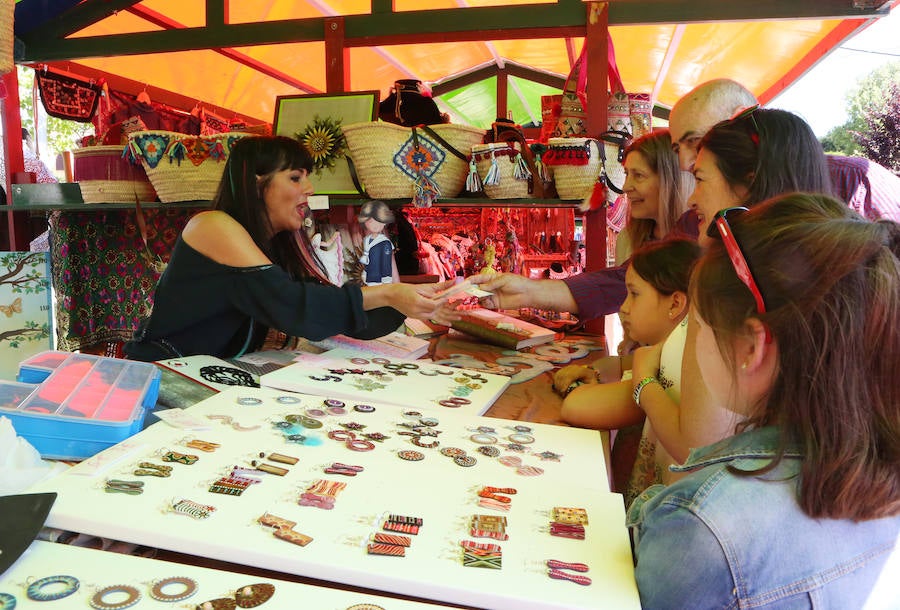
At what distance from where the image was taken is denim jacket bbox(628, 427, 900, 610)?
0.73m

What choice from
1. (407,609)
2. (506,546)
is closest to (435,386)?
(506,546)

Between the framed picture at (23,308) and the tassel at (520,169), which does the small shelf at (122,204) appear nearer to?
the tassel at (520,169)

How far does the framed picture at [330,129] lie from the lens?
2.77 metres

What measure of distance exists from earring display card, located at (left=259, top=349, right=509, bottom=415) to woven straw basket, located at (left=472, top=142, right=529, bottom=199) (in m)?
0.87

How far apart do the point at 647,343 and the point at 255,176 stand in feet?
4.17

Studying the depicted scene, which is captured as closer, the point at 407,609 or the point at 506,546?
the point at 407,609

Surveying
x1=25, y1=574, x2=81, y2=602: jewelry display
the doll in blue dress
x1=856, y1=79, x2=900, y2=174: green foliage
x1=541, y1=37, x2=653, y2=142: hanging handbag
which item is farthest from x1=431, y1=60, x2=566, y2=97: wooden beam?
x1=25, y1=574, x2=81, y2=602: jewelry display

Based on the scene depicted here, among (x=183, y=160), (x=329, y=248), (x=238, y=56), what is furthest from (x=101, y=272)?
(x=238, y=56)

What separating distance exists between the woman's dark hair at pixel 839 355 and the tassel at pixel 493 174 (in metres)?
1.75

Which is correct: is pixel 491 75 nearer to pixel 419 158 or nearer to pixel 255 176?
pixel 419 158

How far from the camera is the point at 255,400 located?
1403 mm

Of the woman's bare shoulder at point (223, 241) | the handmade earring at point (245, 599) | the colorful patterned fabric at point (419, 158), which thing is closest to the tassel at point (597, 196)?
the colorful patterned fabric at point (419, 158)

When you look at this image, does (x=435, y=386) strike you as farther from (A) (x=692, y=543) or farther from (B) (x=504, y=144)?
(B) (x=504, y=144)

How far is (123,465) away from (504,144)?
5.89 feet
